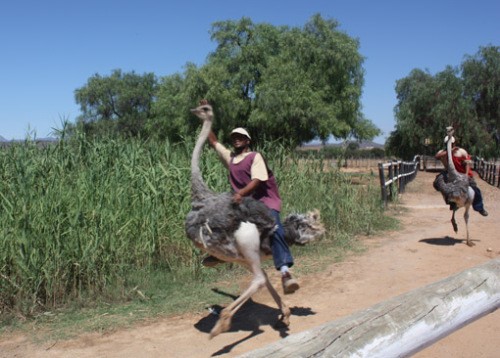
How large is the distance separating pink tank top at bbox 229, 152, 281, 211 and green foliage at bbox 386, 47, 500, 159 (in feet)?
85.0

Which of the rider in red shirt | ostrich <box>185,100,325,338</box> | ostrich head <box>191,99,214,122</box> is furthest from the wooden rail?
the rider in red shirt

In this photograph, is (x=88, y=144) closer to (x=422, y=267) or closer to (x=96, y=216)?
(x=96, y=216)

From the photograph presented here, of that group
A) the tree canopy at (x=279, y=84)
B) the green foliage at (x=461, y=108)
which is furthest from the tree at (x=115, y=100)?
the green foliage at (x=461, y=108)

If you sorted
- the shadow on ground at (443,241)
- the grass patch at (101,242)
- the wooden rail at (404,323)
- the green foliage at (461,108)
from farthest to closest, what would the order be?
the green foliage at (461,108), the shadow on ground at (443,241), the grass patch at (101,242), the wooden rail at (404,323)

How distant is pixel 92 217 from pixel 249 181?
2289 mm

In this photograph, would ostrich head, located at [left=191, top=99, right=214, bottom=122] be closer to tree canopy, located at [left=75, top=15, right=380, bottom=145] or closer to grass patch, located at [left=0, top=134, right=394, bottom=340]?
grass patch, located at [left=0, top=134, right=394, bottom=340]

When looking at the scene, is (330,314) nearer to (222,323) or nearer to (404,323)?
(222,323)

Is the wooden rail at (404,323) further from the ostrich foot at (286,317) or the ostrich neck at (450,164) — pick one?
the ostrich neck at (450,164)

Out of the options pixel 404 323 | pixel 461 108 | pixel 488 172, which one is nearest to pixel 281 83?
pixel 488 172

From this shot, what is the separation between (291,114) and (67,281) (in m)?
17.6

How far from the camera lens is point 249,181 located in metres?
4.62

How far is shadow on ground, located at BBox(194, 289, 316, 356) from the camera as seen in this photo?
4880 mm

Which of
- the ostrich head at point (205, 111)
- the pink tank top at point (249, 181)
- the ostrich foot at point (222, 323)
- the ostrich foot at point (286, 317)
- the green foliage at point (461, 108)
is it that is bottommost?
A: the ostrich foot at point (286, 317)

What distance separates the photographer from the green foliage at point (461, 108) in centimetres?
2883
